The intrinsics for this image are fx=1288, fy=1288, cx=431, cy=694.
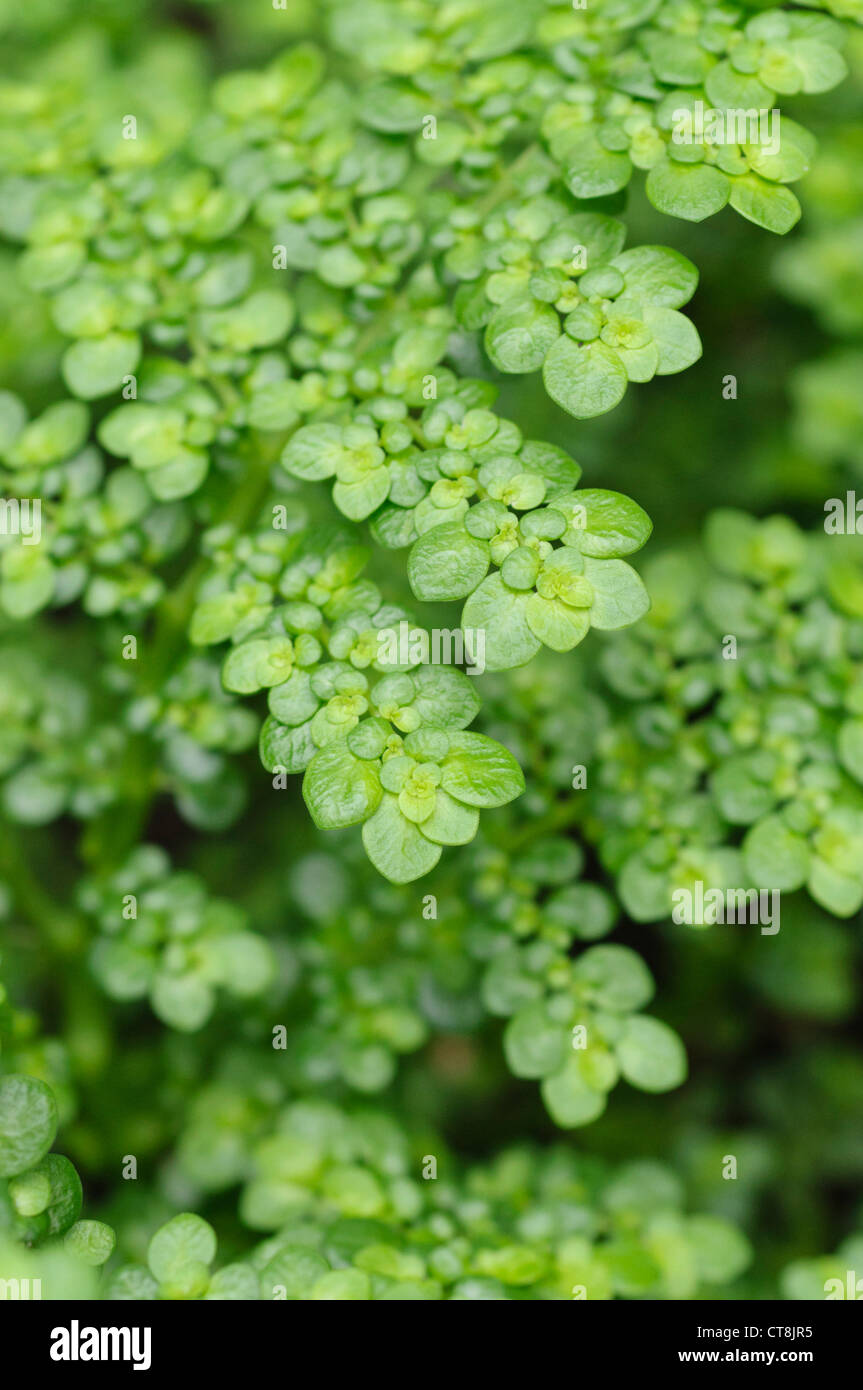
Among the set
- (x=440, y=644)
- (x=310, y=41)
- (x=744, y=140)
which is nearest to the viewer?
(x=744, y=140)

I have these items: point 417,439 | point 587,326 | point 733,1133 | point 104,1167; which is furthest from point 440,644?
point 733,1133

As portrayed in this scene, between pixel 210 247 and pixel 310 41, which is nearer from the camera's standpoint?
pixel 210 247

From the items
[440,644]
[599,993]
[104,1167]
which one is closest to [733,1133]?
[599,993]

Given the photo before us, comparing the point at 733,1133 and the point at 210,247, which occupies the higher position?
the point at 210,247

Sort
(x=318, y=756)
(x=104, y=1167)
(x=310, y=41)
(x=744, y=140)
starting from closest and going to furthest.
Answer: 1. (x=318, y=756)
2. (x=744, y=140)
3. (x=104, y=1167)
4. (x=310, y=41)
